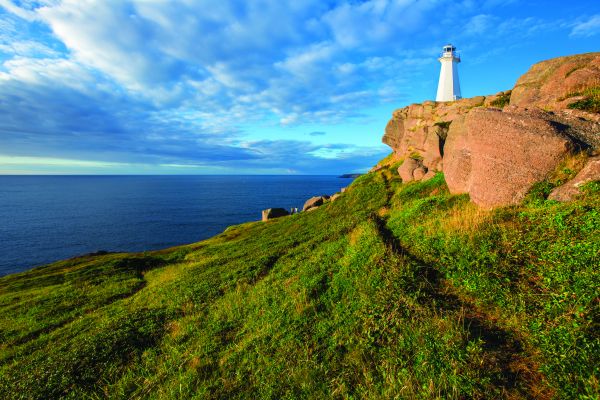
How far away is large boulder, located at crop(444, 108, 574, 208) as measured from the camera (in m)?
14.0

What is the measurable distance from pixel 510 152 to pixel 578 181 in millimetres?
3960

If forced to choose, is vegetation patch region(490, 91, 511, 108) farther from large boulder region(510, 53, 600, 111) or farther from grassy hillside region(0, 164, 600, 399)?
grassy hillside region(0, 164, 600, 399)

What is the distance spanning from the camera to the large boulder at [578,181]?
454 inches

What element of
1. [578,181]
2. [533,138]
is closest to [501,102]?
[533,138]

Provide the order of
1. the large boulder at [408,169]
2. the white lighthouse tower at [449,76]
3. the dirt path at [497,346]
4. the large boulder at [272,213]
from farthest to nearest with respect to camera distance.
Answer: the white lighthouse tower at [449,76] < the large boulder at [272,213] < the large boulder at [408,169] < the dirt path at [497,346]

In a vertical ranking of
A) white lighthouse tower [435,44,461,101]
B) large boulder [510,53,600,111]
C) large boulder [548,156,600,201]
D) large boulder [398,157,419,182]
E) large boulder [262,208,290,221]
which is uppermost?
white lighthouse tower [435,44,461,101]

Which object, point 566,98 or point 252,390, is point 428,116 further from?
point 252,390

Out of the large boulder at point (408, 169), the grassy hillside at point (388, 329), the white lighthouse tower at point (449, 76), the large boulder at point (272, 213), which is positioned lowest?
the large boulder at point (272, 213)

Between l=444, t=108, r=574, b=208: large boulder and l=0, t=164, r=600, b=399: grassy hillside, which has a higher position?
l=444, t=108, r=574, b=208: large boulder

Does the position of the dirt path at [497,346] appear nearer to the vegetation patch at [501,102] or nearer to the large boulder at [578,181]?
the large boulder at [578,181]

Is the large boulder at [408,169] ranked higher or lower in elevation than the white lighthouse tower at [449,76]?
lower

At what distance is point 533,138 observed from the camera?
14.7 metres

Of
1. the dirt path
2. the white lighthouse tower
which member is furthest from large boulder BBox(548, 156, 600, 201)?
the white lighthouse tower

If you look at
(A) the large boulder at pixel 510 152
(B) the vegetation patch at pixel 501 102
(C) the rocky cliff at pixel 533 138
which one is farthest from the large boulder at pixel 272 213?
(A) the large boulder at pixel 510 152
